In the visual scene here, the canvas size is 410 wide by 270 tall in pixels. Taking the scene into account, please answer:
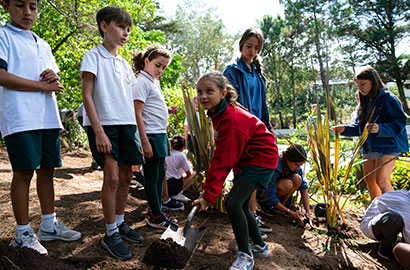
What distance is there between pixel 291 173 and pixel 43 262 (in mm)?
2378

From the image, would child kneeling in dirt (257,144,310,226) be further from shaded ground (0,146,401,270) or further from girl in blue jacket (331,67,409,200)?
girl in blue jacket (331,67,409,200)

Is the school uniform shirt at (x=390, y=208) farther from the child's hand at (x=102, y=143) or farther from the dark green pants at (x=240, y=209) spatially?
the child's hand at (x=102, y=143)

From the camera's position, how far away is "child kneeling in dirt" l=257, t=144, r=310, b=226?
305 centimetres

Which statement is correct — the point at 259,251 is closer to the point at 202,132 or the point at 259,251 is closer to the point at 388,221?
the point at 388,221

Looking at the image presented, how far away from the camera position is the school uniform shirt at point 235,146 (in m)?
1.95

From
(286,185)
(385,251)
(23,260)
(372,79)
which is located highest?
(372,79)

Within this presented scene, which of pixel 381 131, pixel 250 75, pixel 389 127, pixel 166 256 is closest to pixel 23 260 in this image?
pixel 166 256

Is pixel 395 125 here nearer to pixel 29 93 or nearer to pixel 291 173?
pixel 291 173

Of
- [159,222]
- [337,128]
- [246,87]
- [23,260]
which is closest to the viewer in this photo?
[23,260]

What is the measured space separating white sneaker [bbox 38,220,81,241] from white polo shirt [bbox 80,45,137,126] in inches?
29.5

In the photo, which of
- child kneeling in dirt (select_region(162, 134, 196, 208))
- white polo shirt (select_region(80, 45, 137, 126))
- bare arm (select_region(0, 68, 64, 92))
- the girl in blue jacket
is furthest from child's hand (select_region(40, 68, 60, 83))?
the girl in blue jacket

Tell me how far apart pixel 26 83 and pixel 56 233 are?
1.01 m

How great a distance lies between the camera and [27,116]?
187cm

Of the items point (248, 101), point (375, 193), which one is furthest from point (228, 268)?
point (375, 193)
